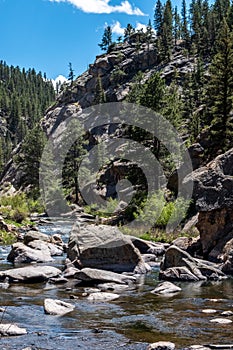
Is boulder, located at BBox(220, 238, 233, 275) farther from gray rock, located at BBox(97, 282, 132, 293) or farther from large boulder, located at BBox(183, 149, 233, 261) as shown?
gray rock, located at BBox(97, 282, 132, 293)

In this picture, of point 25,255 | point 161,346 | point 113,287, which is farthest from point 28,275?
point 161,346

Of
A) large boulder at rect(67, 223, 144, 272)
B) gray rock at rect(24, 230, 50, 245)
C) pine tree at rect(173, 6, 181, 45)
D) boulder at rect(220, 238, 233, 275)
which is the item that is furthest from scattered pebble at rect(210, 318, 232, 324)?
pine tree at rect(173, 6, 181, 45)

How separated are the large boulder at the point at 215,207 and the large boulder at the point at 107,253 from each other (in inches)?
164

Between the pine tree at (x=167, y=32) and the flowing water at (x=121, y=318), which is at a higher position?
the pine tree at (x=167, y=32)

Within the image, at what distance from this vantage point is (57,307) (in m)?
12.2

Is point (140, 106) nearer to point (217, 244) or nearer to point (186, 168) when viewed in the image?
point (186, 168)

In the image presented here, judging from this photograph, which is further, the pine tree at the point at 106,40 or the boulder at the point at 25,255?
the pine tree at the point at 106,40

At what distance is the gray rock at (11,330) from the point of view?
9.80 m

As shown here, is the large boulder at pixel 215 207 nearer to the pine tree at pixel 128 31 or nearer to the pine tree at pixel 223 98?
the pine tree at pixel 223 98

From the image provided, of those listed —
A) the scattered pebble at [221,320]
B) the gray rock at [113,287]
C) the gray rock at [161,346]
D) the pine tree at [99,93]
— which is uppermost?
the pine tree at [99,93]

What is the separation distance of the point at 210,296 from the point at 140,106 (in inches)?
1223

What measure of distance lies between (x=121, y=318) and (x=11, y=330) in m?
2.98

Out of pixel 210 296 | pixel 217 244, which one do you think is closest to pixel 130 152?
pixel 217 244

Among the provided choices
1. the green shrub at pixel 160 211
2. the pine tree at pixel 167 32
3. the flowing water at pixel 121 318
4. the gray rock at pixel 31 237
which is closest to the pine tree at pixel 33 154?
the green shrub at pixel 160 211
